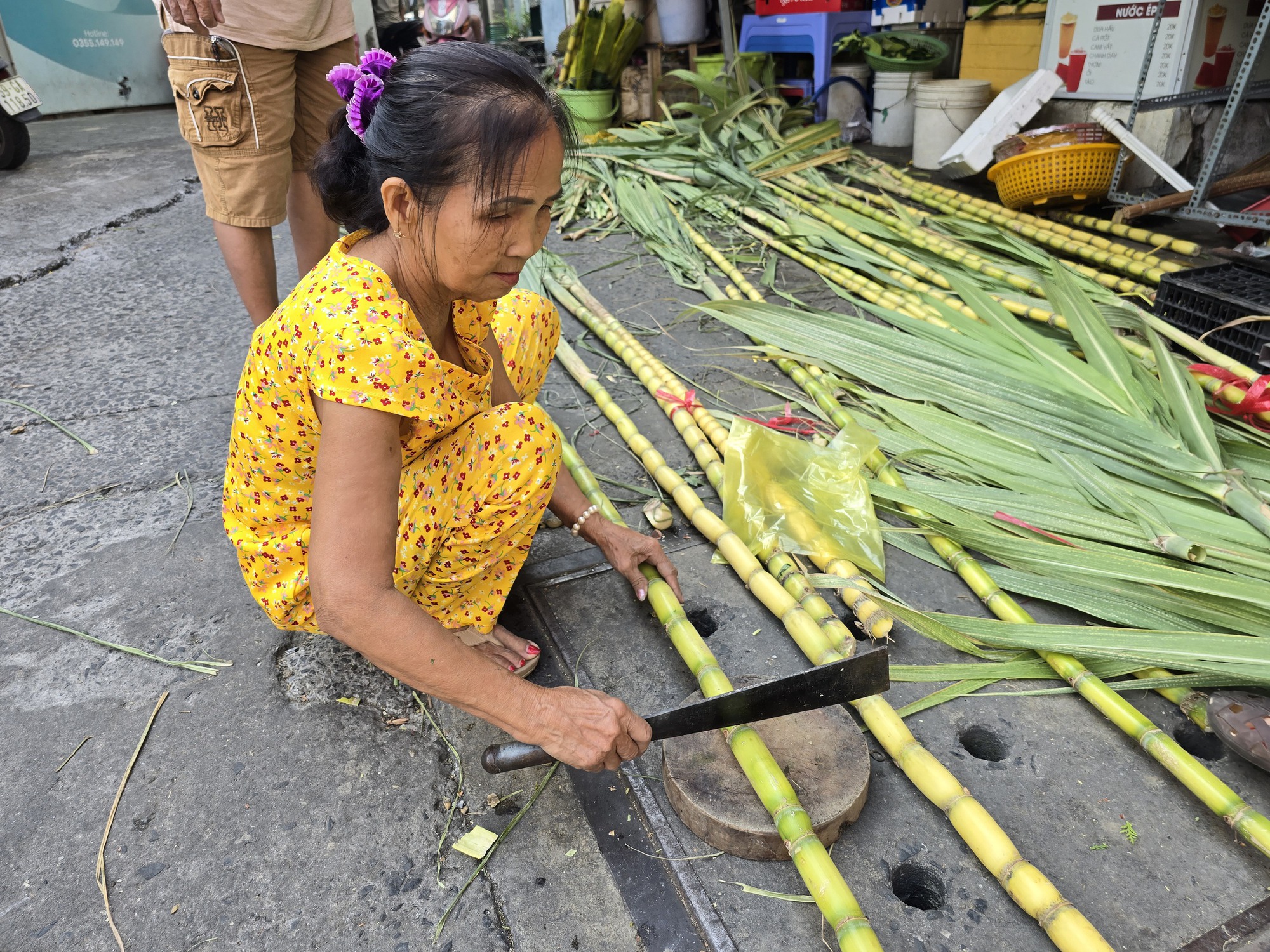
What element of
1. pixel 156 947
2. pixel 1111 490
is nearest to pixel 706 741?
pixel 156 947

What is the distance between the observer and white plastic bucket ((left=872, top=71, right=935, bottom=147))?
516cm

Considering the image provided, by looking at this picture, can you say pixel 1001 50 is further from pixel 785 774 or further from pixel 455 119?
pixel 785 774

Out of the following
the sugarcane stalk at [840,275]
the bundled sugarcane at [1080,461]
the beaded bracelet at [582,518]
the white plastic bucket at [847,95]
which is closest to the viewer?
the bundled sugarcane at [1080,461]

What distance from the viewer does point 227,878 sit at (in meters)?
1.15

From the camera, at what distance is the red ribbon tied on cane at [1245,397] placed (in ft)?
5.94

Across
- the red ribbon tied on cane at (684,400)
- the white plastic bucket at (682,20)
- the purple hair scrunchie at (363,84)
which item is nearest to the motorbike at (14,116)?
the white plastic bucket at (682,20)

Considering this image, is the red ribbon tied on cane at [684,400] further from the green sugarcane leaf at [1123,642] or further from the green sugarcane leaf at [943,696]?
the green sugarcane leaf at [943,696]

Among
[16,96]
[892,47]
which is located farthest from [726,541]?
[16,96]

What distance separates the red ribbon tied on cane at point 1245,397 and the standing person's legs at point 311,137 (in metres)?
2.38

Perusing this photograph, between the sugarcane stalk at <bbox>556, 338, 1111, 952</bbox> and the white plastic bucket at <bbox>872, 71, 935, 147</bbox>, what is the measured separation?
483 centimetres

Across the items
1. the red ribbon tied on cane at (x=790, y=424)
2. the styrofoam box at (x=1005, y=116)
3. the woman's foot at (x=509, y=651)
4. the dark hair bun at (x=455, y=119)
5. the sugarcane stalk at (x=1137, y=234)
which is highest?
the dark hair bun at (x=455, y=119)

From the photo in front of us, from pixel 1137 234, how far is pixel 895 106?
2.74 m

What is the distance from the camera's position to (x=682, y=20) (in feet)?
19.8

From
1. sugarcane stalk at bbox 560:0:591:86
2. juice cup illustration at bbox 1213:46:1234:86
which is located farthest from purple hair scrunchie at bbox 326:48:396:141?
sugarcane stalk at bbox 560:0:591:86
